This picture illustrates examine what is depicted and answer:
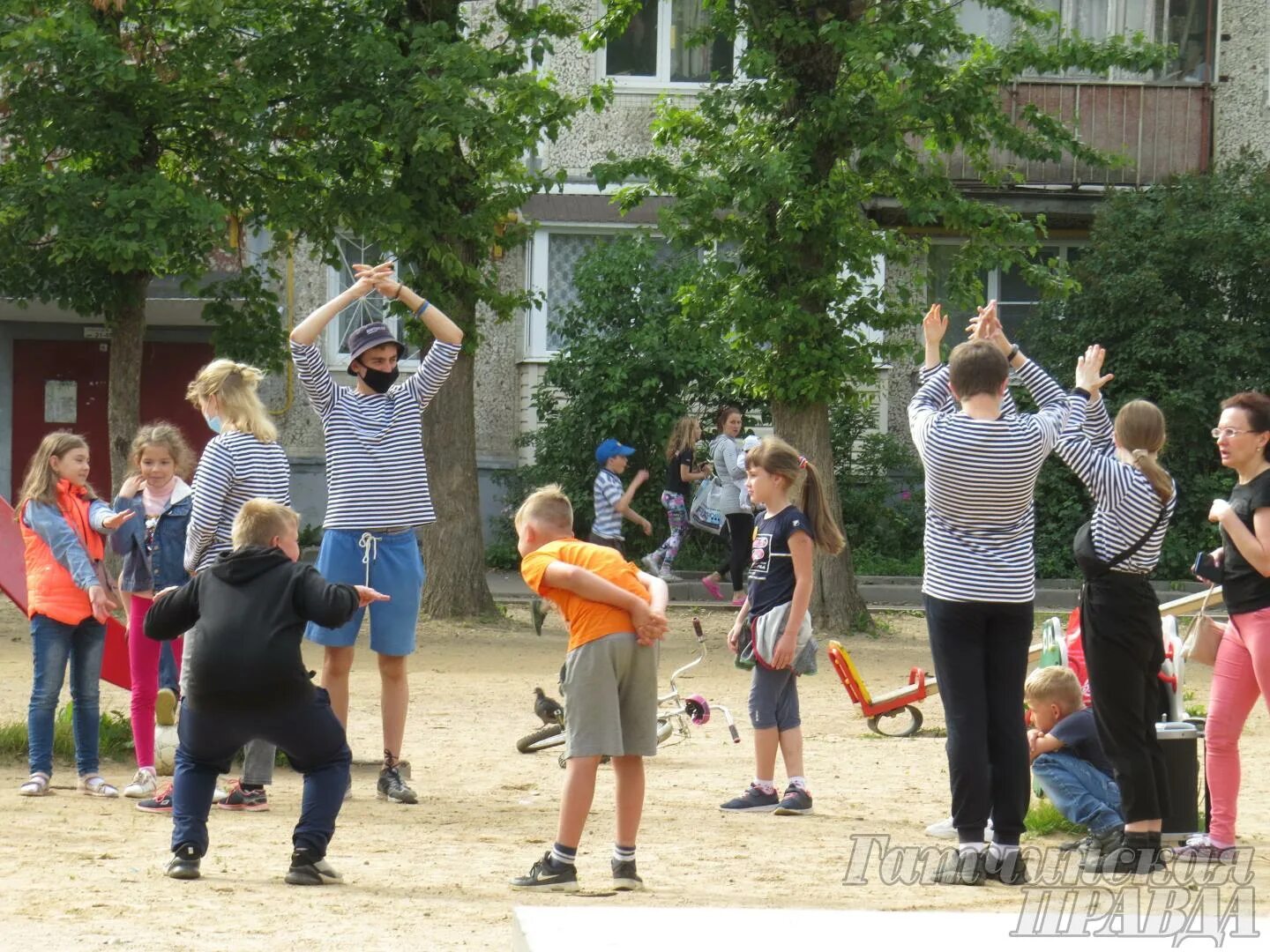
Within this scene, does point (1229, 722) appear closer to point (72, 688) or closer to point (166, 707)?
point (166, 707)

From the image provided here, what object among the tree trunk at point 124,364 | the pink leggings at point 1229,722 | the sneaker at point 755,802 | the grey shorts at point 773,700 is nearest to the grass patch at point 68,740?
the sneaker at point 755,802

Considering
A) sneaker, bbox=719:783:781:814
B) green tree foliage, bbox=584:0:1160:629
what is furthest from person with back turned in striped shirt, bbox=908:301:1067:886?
green tree foliage, bbox=584:0:1160:629

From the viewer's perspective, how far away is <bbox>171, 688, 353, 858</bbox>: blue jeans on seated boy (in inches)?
226

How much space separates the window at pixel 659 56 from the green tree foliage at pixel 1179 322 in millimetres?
5380

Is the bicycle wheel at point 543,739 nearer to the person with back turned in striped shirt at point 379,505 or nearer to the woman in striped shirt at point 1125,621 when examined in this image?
the person with back turned in striped shirt at point 379,505

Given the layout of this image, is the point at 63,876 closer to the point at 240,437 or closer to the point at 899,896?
the point at 240,437

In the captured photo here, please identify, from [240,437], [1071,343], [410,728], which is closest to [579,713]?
[240,437]

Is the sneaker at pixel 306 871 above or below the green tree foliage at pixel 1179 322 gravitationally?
below

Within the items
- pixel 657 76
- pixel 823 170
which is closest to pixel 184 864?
pixel 823 170

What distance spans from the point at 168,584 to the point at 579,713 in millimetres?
2547

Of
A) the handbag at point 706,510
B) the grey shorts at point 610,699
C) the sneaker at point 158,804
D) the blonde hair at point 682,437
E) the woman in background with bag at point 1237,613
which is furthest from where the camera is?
the blonde hair at point 682,437

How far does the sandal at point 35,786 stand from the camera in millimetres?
7516

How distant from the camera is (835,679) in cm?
1239

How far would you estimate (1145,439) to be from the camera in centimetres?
620
